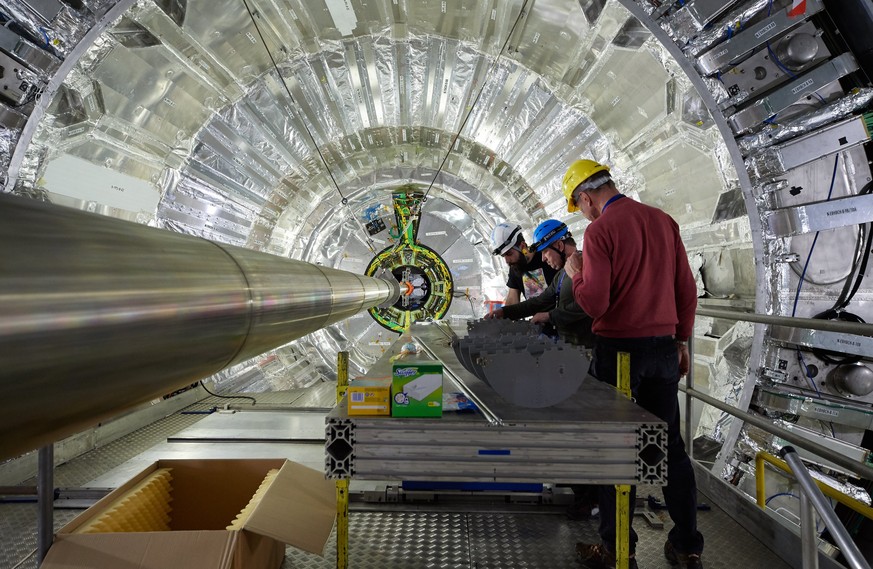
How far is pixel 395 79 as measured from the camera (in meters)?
3.61

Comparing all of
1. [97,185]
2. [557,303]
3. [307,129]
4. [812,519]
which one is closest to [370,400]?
[812,519]

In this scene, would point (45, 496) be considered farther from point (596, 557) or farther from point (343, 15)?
point (343, 15)

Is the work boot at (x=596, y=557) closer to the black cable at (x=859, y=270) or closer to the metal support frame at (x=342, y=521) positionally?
the metal support frame at (x=342, y=521)

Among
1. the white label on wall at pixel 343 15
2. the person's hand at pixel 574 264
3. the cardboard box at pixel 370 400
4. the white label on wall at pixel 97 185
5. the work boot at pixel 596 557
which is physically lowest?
the work boot at pixel 596 557

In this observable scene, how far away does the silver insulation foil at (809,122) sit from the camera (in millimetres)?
2145

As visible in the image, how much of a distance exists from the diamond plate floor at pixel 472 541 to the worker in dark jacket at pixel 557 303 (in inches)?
32.9

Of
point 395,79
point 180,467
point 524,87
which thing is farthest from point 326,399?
point 524,87

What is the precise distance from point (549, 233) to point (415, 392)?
2.41 metres

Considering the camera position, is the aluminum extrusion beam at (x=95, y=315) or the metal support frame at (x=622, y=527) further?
the metal support frame at (x=622, y=527)

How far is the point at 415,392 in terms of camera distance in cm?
129

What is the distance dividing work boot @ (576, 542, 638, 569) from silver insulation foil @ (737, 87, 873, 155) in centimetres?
190

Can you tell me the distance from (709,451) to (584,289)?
1.48 meters

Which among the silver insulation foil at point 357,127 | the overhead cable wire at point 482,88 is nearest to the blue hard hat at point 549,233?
the silver insulation foil at point 357,127

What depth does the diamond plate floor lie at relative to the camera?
1.84 meters
